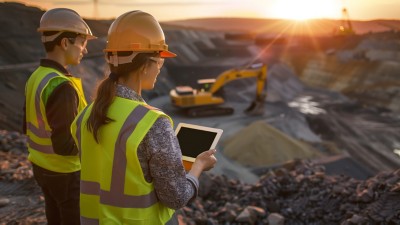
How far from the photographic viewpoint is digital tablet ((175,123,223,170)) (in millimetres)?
2033

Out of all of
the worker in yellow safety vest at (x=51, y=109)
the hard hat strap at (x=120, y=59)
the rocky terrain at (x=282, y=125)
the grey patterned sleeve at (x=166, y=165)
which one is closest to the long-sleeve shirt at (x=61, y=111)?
the worker in yellow safety vest at (x=51, y=109)

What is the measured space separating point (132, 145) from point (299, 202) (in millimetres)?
5738

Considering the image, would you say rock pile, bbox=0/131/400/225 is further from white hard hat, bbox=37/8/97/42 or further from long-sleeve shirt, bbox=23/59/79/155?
white hard hat, bbox=37/8/97/42

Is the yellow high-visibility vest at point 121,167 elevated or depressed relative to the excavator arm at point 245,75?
elevated

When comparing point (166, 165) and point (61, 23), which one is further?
point (61, 23)

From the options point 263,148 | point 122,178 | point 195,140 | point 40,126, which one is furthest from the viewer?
point 263,148

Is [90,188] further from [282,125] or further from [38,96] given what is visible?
[282,125]

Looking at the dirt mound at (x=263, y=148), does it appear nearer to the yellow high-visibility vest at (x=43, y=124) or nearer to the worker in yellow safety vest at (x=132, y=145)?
the yellow high-visibility vest at (x=43, y=124)

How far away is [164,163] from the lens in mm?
1610

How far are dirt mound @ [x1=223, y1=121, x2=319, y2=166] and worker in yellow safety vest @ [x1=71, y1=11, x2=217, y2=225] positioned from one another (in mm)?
9998

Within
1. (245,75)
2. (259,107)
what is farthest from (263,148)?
(259,107)

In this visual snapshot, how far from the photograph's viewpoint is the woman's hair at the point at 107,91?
65.9 inches

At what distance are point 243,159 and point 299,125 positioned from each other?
263 inches

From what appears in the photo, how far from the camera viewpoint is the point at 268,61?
3441 cm
